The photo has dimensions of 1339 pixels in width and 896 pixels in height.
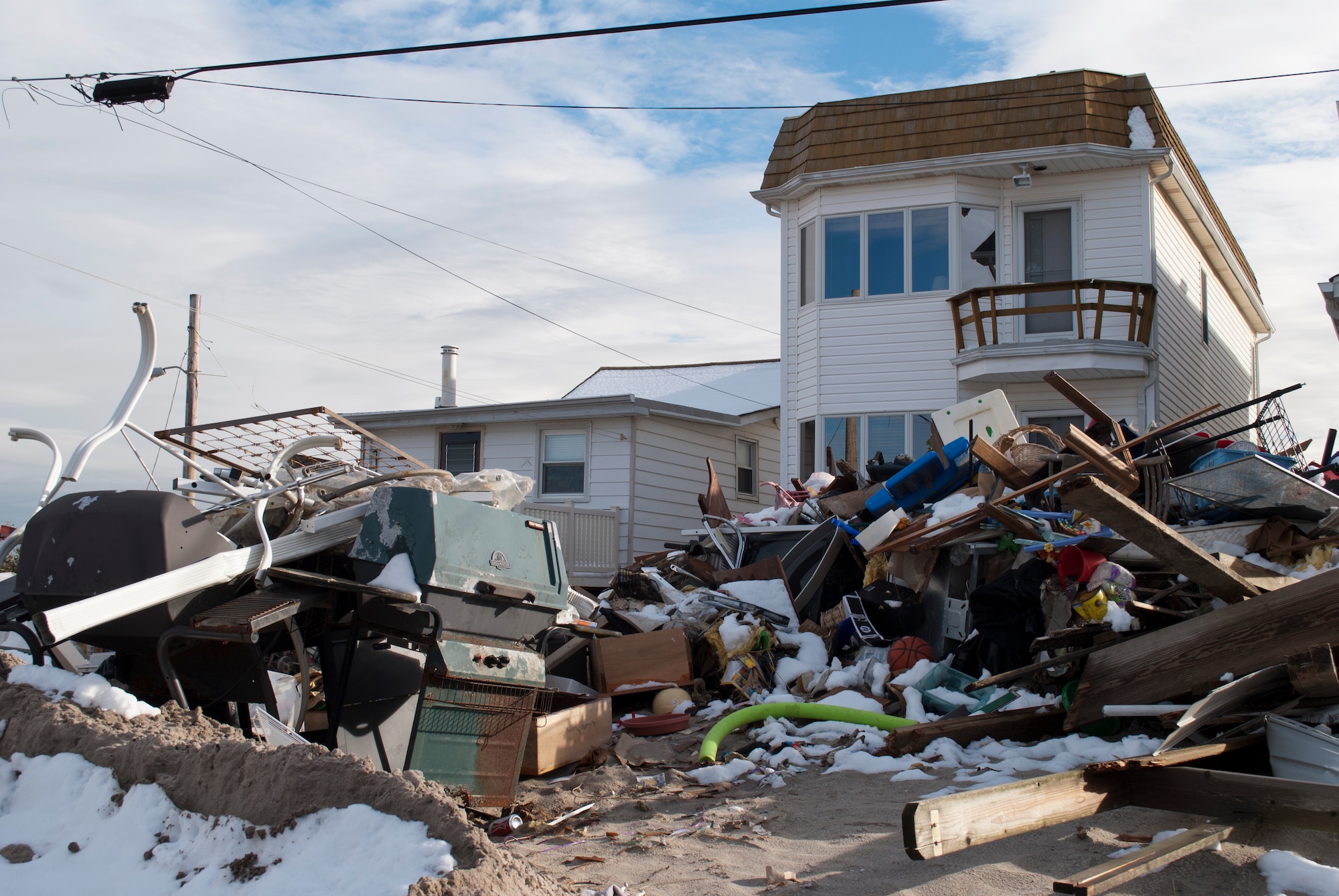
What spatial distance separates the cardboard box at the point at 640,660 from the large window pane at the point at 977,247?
323 inches

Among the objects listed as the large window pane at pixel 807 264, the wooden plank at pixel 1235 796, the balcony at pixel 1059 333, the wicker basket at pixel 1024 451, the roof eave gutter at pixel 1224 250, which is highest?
the roof eave gutter at pixel 1224 250

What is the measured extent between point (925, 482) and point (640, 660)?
3.62m

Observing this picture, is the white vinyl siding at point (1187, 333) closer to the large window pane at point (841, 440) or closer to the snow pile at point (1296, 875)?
the large window pane at point (841, 440)

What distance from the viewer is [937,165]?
45.3ft

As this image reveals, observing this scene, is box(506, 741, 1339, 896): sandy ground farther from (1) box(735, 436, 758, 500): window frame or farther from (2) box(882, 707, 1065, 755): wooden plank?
(1) box(735, 436, 758, 500): window frame

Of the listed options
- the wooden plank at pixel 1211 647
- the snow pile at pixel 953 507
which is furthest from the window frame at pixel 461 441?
the wooden plank at pixel 1211 647

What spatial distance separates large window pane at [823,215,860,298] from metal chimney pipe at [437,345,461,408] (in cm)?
774

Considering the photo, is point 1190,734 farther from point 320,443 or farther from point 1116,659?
point 320,443

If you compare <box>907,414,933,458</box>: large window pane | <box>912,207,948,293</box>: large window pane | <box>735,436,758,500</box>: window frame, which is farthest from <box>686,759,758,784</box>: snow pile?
<box>735,436,758,500</box>: window frame

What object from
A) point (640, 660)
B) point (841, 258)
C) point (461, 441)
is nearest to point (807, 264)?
point (841, 258)

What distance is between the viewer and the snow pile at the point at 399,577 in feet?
15.9

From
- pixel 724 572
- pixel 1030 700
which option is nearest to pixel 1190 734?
pixel 1030 700

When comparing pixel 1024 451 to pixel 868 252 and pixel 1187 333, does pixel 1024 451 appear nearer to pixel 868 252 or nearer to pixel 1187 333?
pixel 868 252

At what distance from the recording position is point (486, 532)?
5391 millimetres
